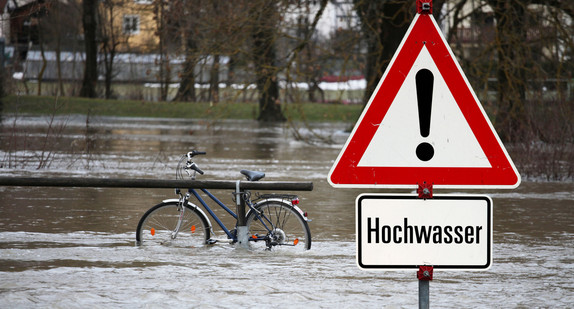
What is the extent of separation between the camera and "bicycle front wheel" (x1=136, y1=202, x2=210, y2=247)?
32.1 feet

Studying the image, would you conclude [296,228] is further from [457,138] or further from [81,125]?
[81,125]

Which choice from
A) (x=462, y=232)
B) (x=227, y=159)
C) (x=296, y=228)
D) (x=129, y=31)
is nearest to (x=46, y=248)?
(x=296, y=228)

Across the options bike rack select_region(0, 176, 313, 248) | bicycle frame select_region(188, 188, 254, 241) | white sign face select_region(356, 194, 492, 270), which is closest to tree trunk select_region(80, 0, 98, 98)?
bicycle frame select_region(188, 188, 254, 241)

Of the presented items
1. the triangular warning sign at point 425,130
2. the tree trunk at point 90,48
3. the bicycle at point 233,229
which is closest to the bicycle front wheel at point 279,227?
the bicycle at point 233,229

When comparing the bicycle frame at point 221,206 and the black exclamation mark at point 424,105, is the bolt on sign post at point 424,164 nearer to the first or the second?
the black exclamation mark at point 424,105

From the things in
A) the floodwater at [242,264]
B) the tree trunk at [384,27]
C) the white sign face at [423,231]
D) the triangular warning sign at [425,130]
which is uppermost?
the tree trunk at [384,27]

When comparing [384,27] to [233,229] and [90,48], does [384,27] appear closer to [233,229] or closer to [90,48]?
[233,229]

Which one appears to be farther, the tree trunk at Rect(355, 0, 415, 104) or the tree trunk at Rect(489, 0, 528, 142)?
the tree trunk at Rect(355, 0, 415, 104)

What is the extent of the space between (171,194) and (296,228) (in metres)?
5.47

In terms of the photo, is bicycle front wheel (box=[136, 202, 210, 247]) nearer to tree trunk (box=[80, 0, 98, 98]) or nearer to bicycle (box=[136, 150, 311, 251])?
bicycle (box=[136, 150, 311, 251])

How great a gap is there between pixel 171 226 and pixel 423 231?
6007mm

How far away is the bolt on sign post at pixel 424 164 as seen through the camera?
407 cm

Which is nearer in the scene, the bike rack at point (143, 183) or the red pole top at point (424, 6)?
the red pole top at point (424, 6)

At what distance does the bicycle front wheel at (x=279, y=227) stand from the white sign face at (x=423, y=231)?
17.5 feet
